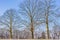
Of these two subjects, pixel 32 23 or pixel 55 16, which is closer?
pixel 55 16

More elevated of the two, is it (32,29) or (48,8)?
(48,8)

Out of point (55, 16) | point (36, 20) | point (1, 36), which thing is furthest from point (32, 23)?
point (1, 36)

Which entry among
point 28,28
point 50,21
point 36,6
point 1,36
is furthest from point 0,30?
point 50,21

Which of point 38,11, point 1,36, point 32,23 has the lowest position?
point 1,36

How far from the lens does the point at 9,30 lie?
85.6 ft

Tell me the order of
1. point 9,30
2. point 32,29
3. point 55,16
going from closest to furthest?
point 55,16 → point 32,29 → point 9,30

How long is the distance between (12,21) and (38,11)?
639 cm

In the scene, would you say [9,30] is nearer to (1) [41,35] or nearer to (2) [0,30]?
(2) [0,30]

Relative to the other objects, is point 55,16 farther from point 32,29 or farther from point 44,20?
point 32,29

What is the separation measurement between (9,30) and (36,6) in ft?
22.2

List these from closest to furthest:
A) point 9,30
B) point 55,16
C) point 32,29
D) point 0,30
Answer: point 55,16 < point 32,29 < point 9,30 < point 0,30

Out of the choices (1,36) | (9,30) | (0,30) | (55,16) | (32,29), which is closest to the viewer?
(55,16)

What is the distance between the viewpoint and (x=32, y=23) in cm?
2216

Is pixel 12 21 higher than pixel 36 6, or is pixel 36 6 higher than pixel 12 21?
pixel 36 6
